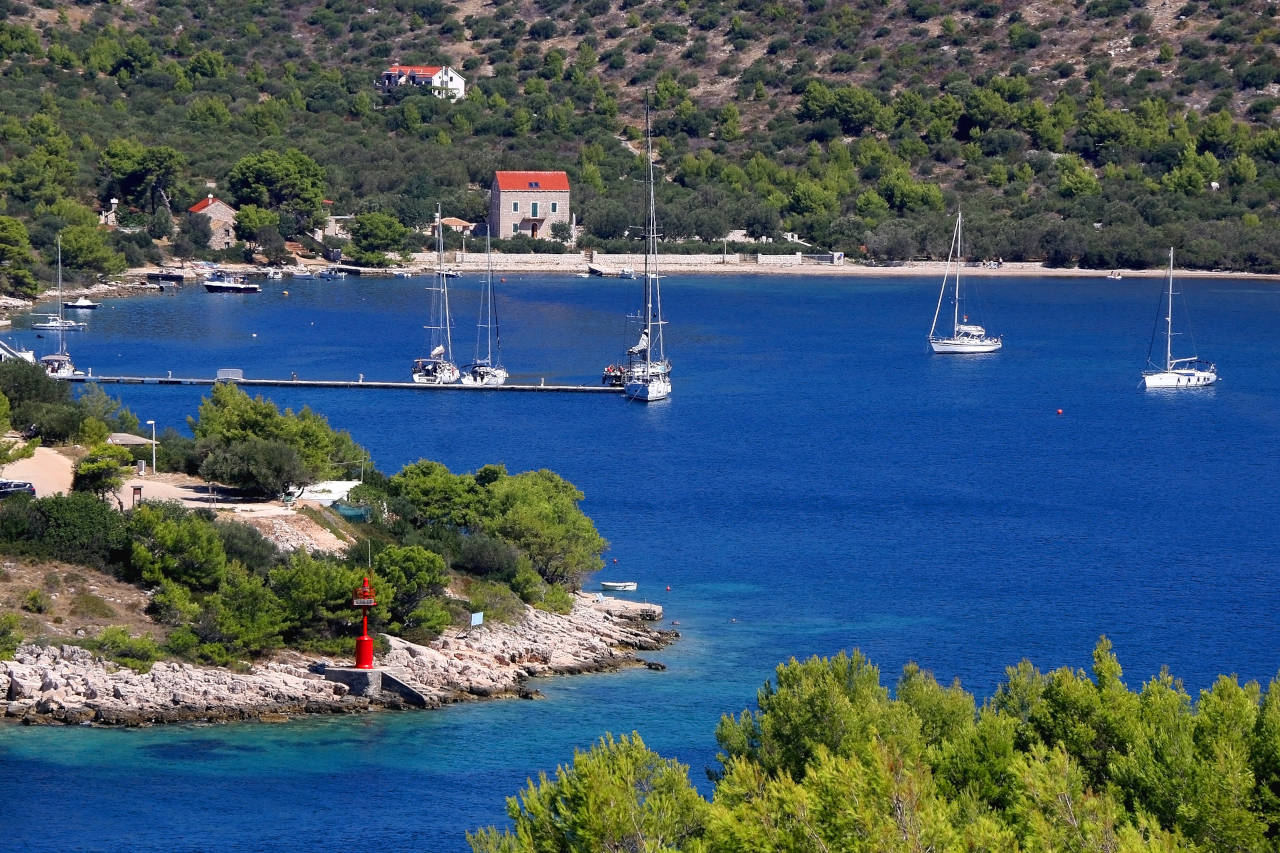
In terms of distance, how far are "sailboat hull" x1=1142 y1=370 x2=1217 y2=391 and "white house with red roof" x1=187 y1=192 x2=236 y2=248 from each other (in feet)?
178

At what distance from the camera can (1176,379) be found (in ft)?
261

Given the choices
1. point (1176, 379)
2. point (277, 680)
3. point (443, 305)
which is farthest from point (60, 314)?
point (277, 680)

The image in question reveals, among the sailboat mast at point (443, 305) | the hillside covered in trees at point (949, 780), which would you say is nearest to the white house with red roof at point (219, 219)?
the sailboat mast at point (443, 305)

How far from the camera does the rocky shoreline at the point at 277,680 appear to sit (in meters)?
33.8

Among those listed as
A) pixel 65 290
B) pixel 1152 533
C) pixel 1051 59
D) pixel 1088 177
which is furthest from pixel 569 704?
pixel 1051 59

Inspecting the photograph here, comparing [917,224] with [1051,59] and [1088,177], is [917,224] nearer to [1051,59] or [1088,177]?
[1088,177]

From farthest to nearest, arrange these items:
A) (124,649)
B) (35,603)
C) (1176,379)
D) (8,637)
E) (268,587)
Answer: (1176,379) → (268,587) → (35,603) → (124,649) → (8,637)

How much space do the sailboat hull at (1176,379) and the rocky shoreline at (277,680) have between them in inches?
1780

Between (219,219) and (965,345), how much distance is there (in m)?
44.8

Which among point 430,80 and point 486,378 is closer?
point 486,378

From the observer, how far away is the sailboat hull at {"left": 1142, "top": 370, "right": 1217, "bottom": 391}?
261ft

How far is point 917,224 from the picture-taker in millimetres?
121438

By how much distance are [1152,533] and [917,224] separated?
69.7m

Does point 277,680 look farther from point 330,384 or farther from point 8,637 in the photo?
point 330,384
